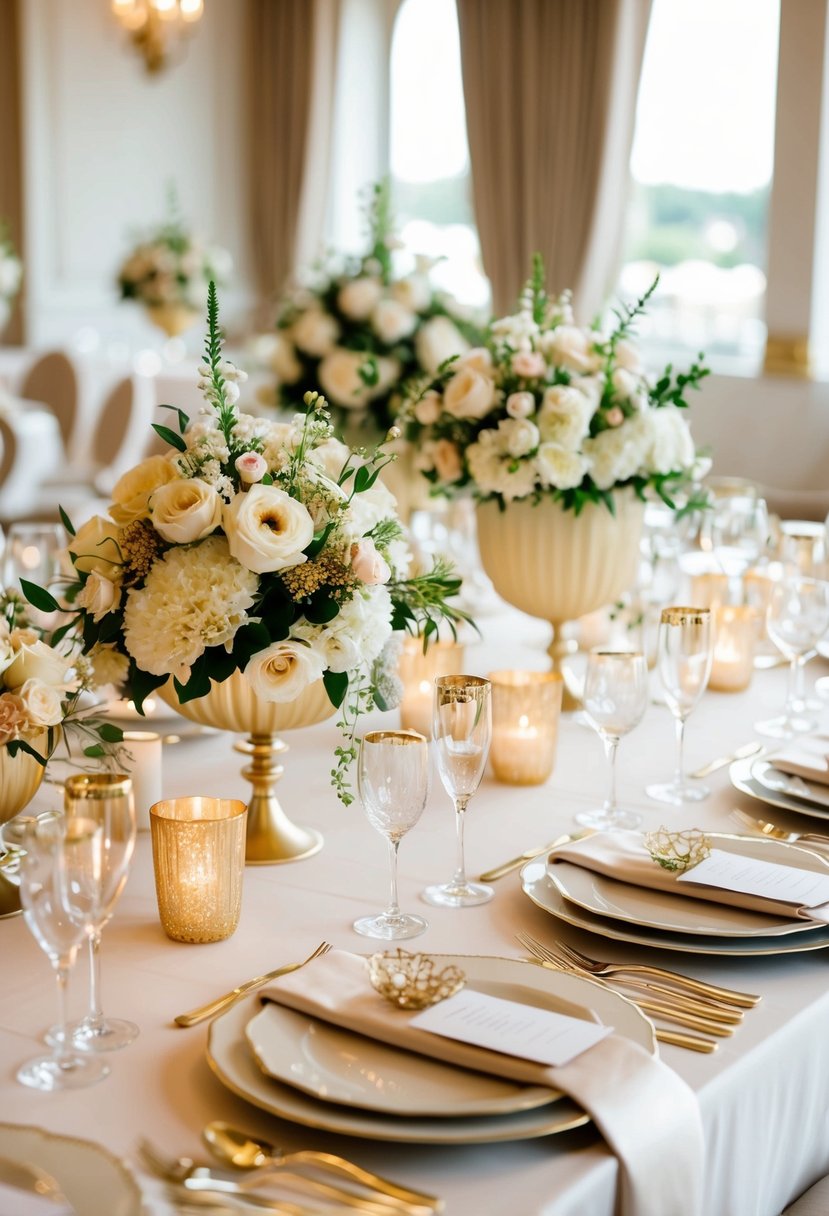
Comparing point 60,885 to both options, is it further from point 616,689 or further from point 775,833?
point 775,833

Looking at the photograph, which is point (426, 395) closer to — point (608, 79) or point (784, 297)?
point (784, 297)

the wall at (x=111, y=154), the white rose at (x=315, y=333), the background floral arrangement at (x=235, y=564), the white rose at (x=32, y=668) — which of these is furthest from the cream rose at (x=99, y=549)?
the wall at (x=111, y=154)

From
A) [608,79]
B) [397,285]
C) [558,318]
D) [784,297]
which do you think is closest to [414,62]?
[608,79]

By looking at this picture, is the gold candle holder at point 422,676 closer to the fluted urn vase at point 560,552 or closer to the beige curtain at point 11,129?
the fluted urn vase at point 560,552

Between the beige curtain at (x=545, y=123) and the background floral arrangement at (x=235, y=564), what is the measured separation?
18.7 ft

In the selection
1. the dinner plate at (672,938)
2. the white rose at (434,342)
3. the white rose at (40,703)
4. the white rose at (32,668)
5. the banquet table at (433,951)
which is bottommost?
the banquet table at (433,951)

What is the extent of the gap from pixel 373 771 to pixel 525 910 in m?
0.24

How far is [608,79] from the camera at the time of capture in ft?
22.0

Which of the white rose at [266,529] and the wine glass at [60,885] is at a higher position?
the white rose at [266,529]

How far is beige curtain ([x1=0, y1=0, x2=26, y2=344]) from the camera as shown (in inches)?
312

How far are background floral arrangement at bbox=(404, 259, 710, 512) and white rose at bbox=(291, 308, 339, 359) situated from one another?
1.08m

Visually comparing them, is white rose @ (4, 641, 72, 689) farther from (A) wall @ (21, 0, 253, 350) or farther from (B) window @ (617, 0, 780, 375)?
(A) wall @ (21, 0, 253, 350)

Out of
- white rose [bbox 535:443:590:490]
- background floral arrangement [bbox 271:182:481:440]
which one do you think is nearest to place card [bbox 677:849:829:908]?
white rose [bbox 535:443:590:490]

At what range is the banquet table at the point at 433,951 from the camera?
38.4 inches
